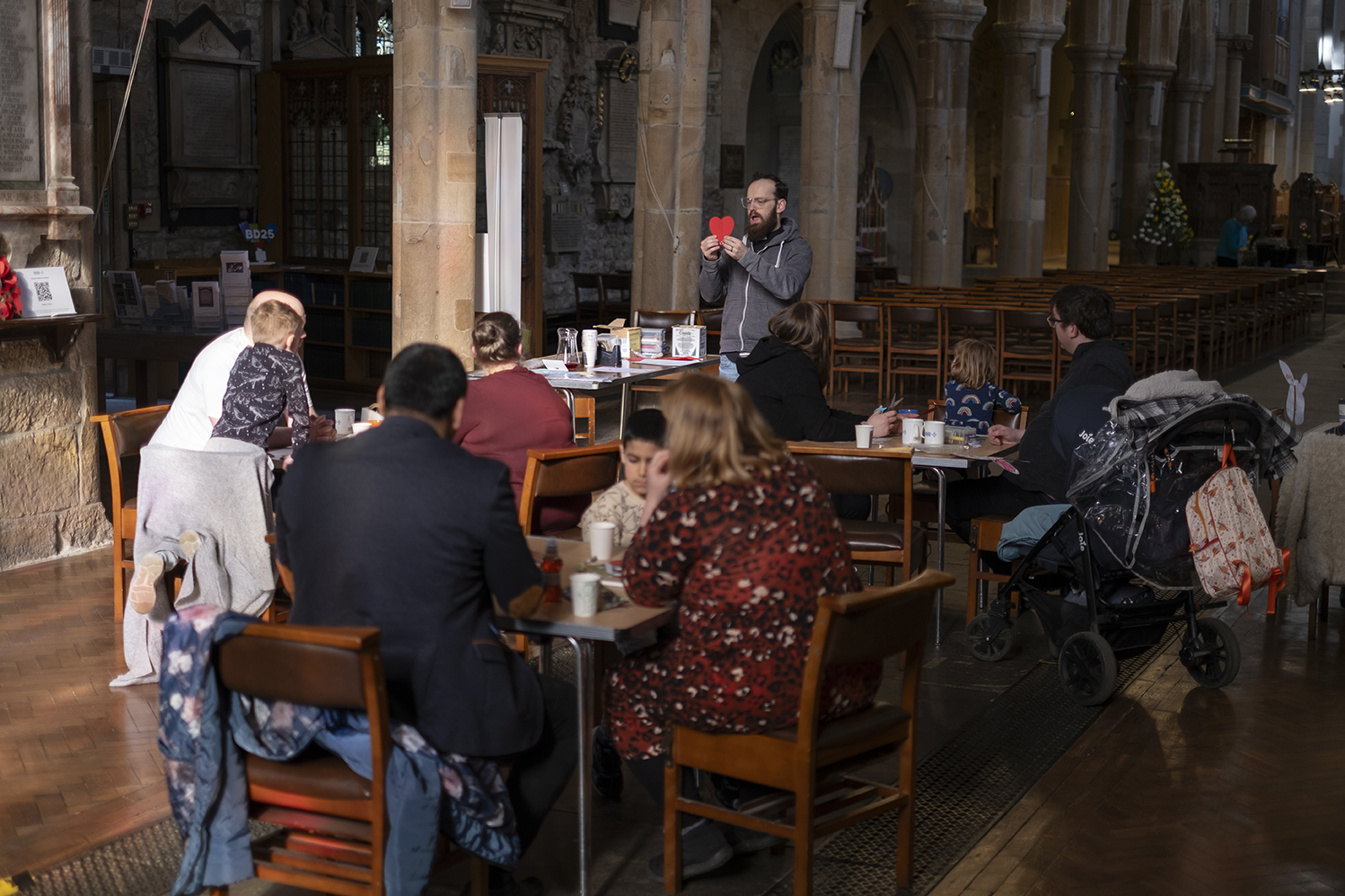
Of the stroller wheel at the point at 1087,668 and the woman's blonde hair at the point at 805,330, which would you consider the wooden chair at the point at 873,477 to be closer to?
the woman's blonde hair at the point at 805,330

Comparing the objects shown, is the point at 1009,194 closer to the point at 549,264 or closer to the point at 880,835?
the point at 549,264

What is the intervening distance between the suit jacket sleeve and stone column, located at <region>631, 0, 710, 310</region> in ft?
26.9

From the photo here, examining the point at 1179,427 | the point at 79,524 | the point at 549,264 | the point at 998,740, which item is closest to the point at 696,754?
the point at 998,740

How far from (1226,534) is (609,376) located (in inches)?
134

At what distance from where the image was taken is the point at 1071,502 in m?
4.85

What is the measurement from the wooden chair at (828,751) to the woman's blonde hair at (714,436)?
13.0 inches

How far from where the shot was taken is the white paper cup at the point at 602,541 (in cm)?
357

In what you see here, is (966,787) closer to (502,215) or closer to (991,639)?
(991,639)

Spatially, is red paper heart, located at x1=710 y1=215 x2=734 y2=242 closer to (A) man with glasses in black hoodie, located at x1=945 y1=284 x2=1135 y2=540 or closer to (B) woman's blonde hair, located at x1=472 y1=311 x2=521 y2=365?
(A) man with glasses in black hoodie, located at x1=945 y1=284 x2=1135 y2=540

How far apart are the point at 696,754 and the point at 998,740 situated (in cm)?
157

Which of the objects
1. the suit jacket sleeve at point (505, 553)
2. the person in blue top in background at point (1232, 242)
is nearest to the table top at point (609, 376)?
the suit jacket sleeve at point (505, 553)

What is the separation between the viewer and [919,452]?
5.30 m

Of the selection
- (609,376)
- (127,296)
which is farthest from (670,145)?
(609,376)

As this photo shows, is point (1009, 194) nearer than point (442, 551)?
No
